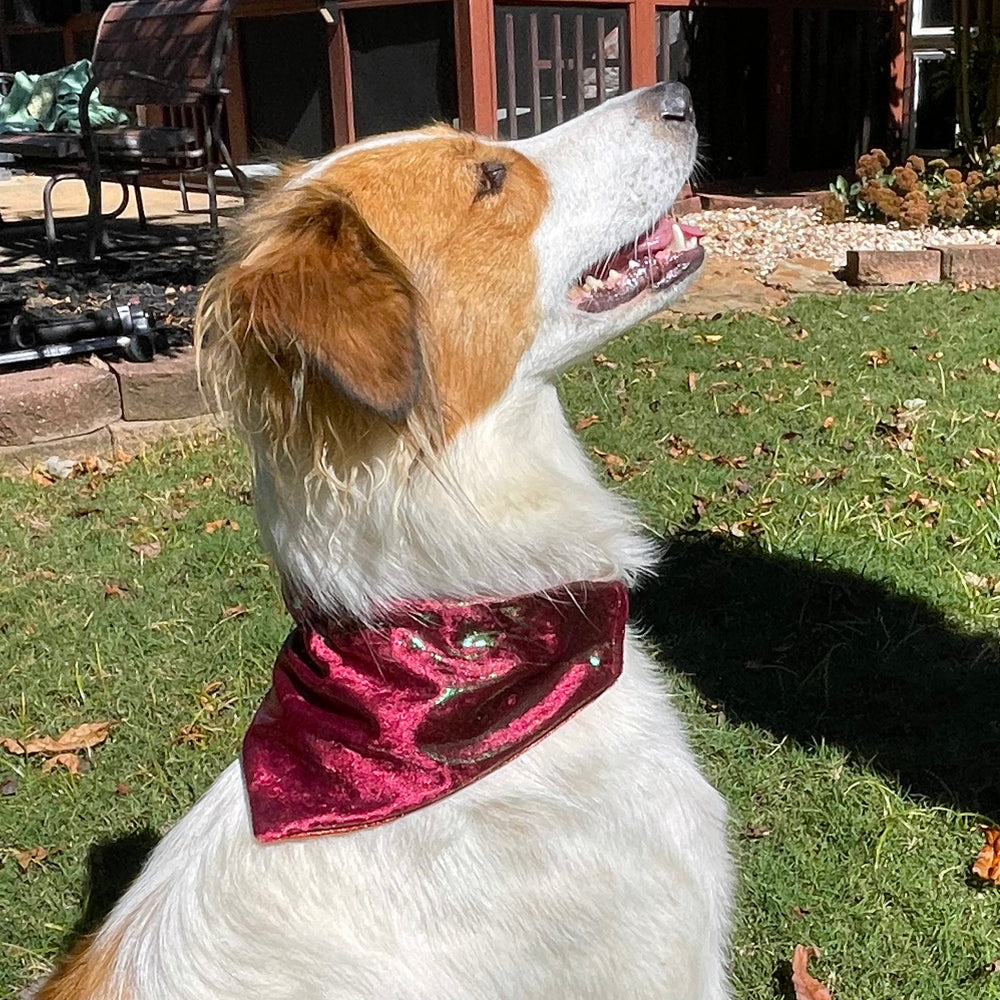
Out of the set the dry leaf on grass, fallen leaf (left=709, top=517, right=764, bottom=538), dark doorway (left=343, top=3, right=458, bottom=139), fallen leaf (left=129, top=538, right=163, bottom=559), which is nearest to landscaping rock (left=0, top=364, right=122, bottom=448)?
fallen leaf (left=129, top=538, right=163, bottom=559)

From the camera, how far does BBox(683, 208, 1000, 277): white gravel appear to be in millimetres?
10219

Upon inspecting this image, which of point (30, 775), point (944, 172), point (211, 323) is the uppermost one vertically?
point (211, 323)

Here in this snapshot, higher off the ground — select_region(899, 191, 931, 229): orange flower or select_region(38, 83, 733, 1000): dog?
select_region(38, 83, 733, 1000): dog

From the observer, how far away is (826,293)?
29.4 feet

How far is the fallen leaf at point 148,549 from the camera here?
16.9 feet

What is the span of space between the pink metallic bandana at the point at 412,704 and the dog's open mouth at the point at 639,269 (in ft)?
2.25

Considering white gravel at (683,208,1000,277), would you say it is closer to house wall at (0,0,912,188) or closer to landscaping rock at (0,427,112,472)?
house wall at (0,0,912,188)

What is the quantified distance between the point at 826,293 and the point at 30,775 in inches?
277

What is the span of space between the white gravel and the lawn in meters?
3.60

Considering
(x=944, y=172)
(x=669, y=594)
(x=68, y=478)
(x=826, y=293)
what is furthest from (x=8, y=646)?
(x=944, y=172)

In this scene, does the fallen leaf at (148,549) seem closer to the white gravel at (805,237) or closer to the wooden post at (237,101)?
the white gravel at (805,237)

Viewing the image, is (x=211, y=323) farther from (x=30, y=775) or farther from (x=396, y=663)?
(x=30, y=775)

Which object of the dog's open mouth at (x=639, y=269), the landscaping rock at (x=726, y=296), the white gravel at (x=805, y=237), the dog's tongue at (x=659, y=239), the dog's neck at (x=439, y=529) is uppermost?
the dog's tongue at (x=659, y=239)

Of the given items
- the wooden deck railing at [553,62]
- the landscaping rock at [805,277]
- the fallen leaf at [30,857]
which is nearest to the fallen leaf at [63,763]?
the fallen leaf at [30,857]
